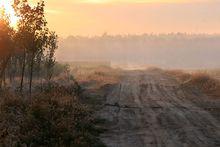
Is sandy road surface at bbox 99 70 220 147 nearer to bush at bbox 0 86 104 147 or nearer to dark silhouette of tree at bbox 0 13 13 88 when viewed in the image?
bush at bbox 0 86 104 147

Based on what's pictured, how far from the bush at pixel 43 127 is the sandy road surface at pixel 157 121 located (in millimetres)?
1261

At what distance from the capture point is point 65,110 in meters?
26.1

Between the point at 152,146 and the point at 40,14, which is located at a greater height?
the point at 40,14

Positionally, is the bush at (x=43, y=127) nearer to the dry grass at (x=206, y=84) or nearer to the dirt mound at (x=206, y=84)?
the dry grass at (x=206, y=84)

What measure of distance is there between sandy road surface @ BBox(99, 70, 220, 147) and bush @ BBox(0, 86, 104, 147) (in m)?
1.26

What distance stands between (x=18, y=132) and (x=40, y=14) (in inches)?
829

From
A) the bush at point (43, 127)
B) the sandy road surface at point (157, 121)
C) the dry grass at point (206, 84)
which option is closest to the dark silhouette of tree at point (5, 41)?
the sandy road surface at point (157, 121)

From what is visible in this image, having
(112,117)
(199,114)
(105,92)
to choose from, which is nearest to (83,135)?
(112,117)

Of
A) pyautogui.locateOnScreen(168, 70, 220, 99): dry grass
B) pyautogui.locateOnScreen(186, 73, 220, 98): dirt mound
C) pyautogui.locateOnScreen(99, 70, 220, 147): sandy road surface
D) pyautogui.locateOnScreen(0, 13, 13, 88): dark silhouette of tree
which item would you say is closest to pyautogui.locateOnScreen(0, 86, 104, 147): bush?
pyautogui.locateOnScreen(99, 70, 220, 147): sandy road surface

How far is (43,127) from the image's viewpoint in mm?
21516

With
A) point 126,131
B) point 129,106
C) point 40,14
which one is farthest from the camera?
point 40,14

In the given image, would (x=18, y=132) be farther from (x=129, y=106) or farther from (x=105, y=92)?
(x=105, y=92)

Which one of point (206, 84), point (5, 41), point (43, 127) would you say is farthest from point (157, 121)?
point (206, 84)

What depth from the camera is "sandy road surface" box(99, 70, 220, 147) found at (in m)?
22.1
